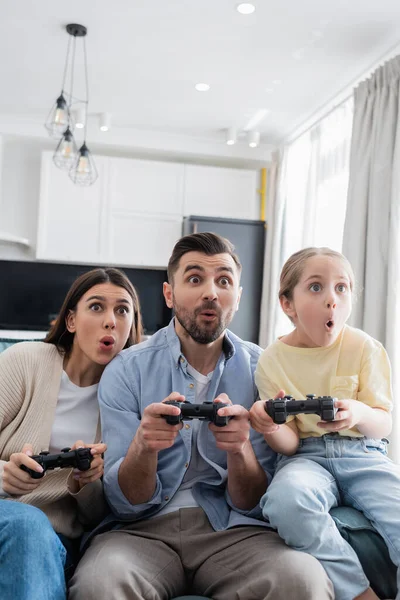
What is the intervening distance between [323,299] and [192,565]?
0.69 metres

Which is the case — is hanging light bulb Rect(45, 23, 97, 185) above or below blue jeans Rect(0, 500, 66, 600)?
above

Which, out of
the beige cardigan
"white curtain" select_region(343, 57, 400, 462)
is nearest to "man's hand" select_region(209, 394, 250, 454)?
the beige cardigan

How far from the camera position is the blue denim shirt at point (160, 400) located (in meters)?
1.45

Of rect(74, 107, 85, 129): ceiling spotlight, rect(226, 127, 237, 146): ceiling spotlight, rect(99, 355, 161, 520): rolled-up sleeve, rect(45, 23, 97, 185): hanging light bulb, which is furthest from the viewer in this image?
rect(226, 127, 237, 146): ceiling spotlight

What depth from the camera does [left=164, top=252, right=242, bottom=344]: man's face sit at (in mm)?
1561

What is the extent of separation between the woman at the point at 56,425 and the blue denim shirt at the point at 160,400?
92 millimetres

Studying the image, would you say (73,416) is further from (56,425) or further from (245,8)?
(245,8)

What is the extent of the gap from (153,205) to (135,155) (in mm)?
587

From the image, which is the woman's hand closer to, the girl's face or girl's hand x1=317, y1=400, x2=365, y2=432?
girl's hand x1=317, y1=400, x2=365, y2=432

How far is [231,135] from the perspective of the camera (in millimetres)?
5223

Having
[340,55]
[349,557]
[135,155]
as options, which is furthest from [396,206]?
[135,155]

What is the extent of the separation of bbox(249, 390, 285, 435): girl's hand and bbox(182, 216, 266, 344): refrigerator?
415 cm

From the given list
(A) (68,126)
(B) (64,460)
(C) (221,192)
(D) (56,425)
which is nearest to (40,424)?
(D) (56,425)

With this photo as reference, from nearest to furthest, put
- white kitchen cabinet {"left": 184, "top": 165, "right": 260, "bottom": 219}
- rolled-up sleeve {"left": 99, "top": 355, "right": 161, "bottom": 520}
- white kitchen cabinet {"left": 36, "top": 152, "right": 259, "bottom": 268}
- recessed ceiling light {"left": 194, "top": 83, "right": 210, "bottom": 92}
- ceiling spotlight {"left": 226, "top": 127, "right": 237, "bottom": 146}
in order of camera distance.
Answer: rolled-up sleeve {"left": 99, "top": 355, "right": 161, "bottom": 520}, recessed ceiling light {"left": 194, "top": 83, "right": 210, "bottom": 92}, ceiling spotlight {"left": 226, "top": 127, "right": 237, "bottom": 146}, white kitchen cabinet {"left": 36, "top": 152, "right": 259, "bottom": 268}, white kitchen cabinet {"left": 184, "top": 165, "right": 260, "bottom": 219}
